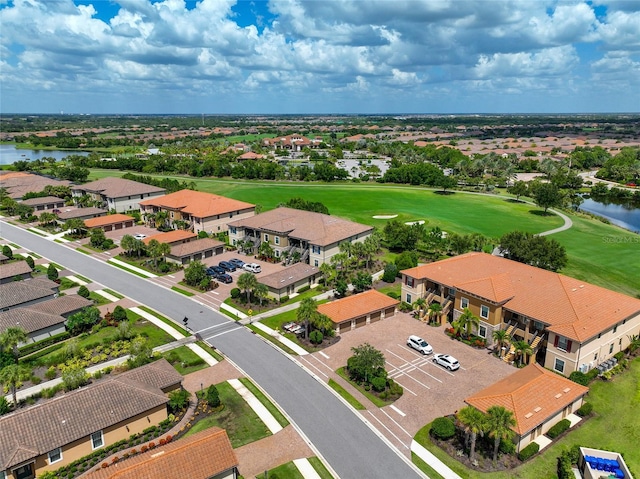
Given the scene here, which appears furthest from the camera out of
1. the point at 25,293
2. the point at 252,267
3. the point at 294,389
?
the point at 252,267

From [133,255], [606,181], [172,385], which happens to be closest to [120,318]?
[172,385]

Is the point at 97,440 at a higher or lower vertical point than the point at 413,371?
higher

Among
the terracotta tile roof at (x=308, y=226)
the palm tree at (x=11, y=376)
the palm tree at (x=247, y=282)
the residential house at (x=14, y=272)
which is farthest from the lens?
the terracotta tile roof at (x=308, y=226)

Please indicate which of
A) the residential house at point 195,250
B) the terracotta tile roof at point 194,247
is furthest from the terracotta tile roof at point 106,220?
the terracotta tile roof at point 194,247

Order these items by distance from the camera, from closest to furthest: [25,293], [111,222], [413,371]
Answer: [413,371] → [25,293] → [111,222]

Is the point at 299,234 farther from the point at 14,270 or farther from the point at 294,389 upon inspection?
the point at 14,270

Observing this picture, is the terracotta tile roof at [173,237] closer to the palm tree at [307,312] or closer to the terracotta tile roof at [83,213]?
the terracotta tile roof at [83,213]

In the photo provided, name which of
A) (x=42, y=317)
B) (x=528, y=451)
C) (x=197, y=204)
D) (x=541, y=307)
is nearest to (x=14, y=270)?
(x=42, y=317)
